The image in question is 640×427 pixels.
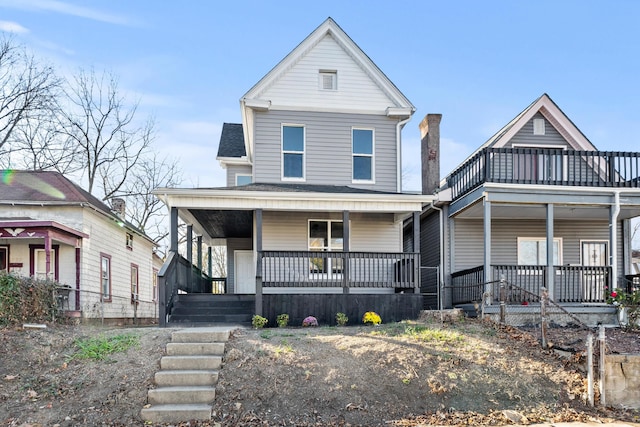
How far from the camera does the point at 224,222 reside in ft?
52.6

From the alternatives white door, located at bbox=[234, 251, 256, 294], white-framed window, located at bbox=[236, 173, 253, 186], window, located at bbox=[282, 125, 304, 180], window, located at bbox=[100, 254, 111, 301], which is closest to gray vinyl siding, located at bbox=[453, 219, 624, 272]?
window, located at bbox=[282, 125, 304, 180]

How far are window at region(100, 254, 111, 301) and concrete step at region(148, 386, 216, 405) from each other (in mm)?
10655

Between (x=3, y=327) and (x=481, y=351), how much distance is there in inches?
342

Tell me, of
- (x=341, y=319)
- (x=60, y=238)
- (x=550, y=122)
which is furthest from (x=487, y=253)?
(x=60, y=238)

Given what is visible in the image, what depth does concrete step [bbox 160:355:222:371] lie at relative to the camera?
27.5ft

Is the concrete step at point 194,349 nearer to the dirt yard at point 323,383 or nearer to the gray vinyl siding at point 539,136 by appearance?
the dirt yard at point 323,383

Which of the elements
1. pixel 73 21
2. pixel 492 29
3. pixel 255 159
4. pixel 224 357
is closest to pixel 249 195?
pixel 255 159

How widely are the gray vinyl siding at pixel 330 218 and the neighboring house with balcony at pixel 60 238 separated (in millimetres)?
5128

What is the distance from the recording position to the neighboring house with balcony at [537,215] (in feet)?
44.7

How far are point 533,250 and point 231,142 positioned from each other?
37.0ft

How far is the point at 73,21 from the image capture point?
16.7m

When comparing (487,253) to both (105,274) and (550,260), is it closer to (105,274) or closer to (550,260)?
(550,260)

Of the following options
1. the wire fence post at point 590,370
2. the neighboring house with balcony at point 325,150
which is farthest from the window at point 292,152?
the wire fence post at point 590,370

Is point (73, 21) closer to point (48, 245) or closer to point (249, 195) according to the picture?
point (48, 245)
